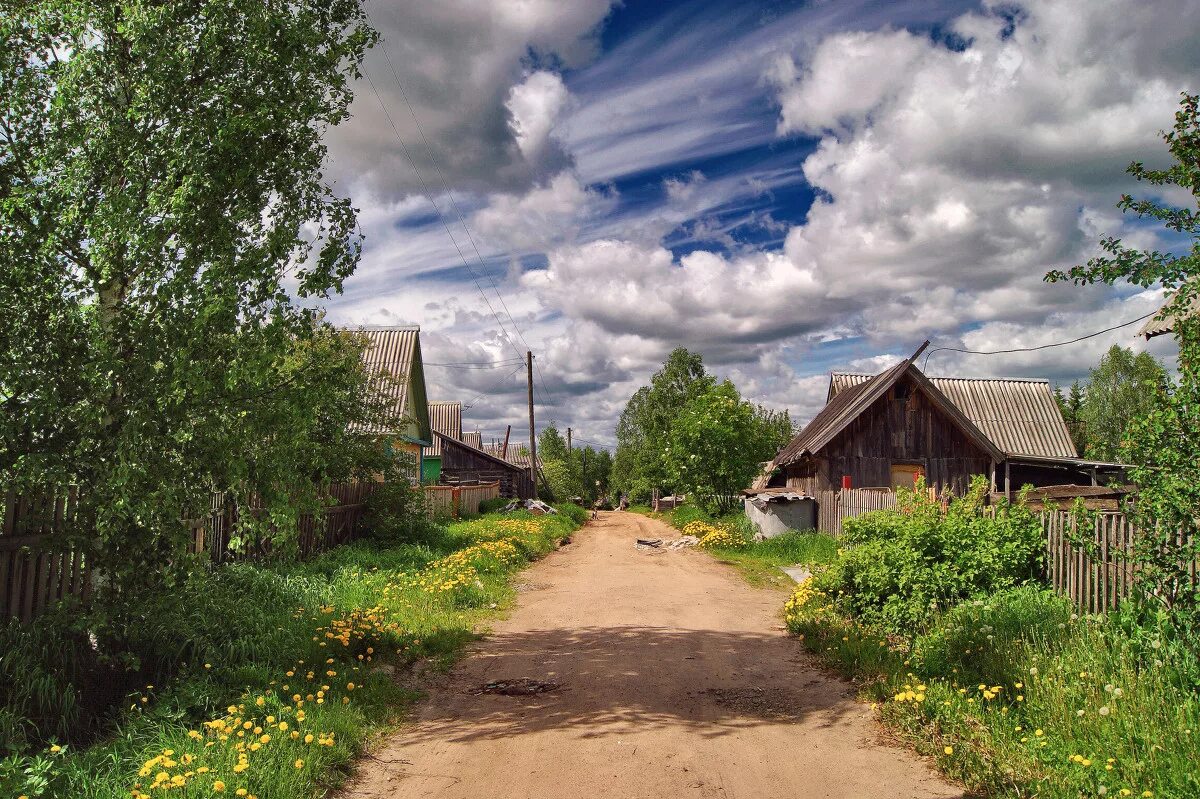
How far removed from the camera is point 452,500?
26672 millimetres

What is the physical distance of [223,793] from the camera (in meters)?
4.29

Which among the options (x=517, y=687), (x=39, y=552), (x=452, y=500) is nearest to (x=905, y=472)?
(x=452, y=500)

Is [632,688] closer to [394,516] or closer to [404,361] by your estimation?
[394,516]

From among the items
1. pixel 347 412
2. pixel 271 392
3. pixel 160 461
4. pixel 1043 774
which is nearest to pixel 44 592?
pixel 160 461

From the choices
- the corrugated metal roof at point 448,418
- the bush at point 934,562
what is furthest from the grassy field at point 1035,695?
the corrugated metal roof at point 448,418

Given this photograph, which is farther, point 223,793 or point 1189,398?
point 1189,398

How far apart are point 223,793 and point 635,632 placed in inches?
233

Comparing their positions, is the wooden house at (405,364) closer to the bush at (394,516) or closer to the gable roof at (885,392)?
the bush at (394,516)

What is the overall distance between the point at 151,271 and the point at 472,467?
3742 centimetres

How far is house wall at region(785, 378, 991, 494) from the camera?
22484 millimetres

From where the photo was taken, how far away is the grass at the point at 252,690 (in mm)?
4484

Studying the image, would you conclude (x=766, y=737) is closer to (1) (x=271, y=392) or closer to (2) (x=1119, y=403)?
(1) (x=271, y=392)

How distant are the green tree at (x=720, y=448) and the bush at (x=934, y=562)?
16956mm

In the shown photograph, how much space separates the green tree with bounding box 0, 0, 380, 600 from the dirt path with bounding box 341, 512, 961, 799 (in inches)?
91.1
